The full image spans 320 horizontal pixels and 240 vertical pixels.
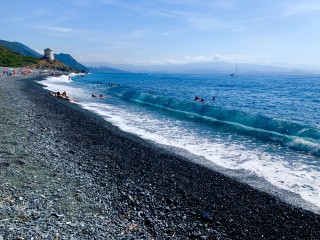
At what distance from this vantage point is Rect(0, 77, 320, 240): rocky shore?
6.43 metres

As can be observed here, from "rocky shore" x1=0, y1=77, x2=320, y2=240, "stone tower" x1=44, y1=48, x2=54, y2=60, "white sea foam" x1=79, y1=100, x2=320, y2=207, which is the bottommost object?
"white sea foam" x1=79, y1=100, x2=320, y2=207

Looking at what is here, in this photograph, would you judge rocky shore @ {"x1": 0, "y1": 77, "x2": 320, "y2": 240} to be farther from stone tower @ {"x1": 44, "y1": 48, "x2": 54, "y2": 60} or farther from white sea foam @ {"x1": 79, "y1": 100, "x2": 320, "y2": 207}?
stone tower @ {"x1": 44, "y1": 48, "x2": 54, "y2": 60}

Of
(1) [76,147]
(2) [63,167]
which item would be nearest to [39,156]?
(2) [63,167]

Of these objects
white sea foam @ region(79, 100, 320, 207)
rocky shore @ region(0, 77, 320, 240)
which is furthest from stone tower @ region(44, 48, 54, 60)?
rocky shore @ region(0, 77, 320, 240)

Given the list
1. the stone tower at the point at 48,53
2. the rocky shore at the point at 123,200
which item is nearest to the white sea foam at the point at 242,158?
the rocky shore at the point at 123,200

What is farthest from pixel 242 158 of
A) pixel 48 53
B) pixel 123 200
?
pixel 48 53

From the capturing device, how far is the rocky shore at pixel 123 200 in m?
6.43

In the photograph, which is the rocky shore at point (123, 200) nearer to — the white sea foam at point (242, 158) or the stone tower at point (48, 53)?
the white sea foam at point (242, 158)

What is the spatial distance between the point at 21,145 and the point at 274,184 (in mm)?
9352

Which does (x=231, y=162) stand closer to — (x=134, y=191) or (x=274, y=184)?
(x=274, y=184)

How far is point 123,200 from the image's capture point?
315 inches

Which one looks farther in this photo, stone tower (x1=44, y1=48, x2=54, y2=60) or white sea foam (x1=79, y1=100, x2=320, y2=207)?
stone tower (x1=44, y1=48, x2=54, y2=60)

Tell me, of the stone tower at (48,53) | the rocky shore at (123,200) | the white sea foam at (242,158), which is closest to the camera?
the rocky shore at (123,200)

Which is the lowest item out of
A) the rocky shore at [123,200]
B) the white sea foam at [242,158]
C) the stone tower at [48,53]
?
the white sea foam at [242,158]
